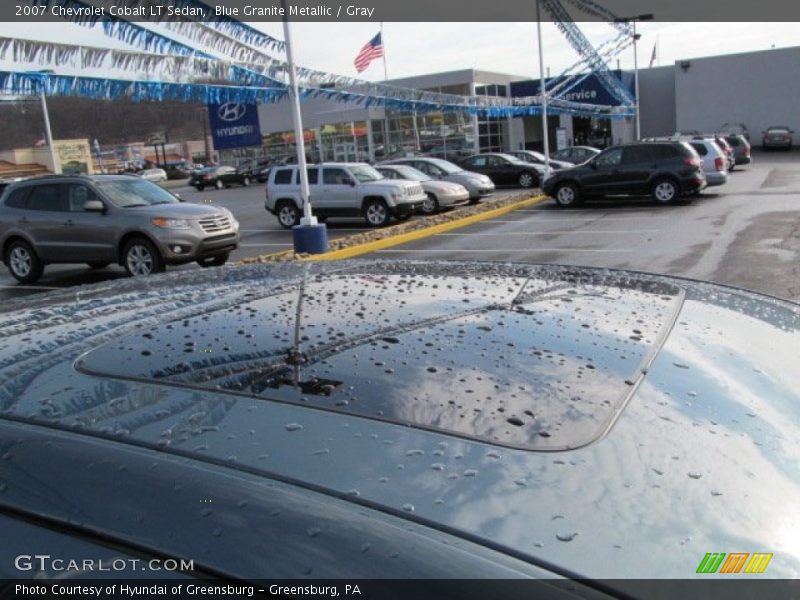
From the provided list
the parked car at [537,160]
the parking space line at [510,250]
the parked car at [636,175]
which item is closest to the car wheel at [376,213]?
the parking space line at [510,250]

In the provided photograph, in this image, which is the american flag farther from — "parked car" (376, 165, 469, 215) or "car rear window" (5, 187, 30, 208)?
"car rear window" (5, 187, 30, 208)

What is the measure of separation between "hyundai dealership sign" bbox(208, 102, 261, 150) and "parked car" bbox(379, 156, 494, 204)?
91.8ft

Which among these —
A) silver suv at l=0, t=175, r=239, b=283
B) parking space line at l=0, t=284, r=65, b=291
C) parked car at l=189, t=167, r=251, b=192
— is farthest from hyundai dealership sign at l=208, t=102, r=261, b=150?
parking space line at l=0, t=284, r=65, b=291

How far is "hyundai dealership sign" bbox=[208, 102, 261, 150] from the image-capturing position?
50781 mm

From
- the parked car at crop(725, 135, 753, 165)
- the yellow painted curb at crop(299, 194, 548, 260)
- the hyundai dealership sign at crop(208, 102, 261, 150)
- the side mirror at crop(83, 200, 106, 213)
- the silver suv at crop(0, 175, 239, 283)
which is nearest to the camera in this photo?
the silver suv at crop(0, 175, 239, 283)

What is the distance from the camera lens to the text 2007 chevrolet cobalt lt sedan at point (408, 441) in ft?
3.42

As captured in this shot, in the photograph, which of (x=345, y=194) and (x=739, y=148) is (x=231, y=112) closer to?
(x=739, y=148)

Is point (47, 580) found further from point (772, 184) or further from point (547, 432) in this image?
point (772, 184)

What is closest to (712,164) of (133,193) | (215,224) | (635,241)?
(635,241)

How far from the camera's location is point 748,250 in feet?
39.1

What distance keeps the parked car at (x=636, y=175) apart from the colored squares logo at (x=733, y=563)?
20.4 meters

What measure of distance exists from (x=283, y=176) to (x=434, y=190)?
4667 mm

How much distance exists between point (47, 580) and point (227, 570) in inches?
11.4

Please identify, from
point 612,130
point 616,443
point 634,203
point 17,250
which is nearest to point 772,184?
point 634,203
